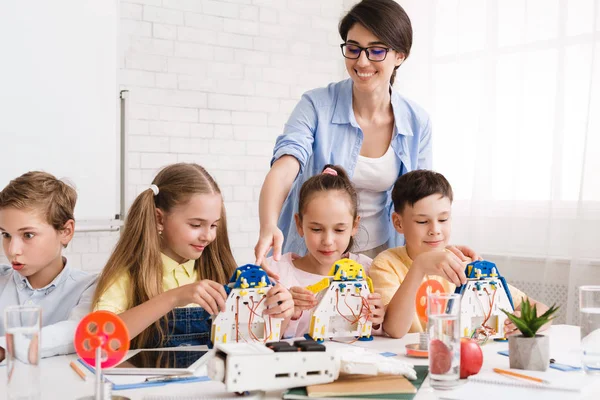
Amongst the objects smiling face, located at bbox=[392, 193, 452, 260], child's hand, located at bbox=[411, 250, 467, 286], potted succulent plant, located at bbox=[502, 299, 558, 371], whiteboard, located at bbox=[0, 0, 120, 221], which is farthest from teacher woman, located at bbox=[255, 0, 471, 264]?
whiteboard, located at bbox=[0, 0, 120, 221]

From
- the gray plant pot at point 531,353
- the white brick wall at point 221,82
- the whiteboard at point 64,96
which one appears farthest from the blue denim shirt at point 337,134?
the white brick wall at point 221,82

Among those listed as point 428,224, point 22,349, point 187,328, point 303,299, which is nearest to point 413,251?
point 428,224

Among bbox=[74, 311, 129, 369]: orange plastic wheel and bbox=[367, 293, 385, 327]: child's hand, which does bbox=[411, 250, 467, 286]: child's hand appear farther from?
bbox=[74, 311, 129, 369]: orange plastic wheel

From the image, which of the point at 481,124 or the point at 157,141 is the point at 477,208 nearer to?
the point at 481,124

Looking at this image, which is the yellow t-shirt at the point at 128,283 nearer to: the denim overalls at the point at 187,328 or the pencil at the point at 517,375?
the denim overalls at the point at 187,328

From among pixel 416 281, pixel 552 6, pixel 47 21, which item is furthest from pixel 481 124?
pixel 47 21

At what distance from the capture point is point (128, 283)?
1.96 m

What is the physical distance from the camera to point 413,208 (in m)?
2.25

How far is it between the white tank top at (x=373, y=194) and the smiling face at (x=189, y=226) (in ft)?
1.91

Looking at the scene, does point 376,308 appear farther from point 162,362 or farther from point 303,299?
point 162,362

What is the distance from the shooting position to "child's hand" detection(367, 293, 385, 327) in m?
1.89

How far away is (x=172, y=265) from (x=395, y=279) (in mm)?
683

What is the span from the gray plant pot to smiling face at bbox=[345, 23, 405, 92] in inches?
42.5

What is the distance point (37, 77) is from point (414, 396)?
2843 mm
